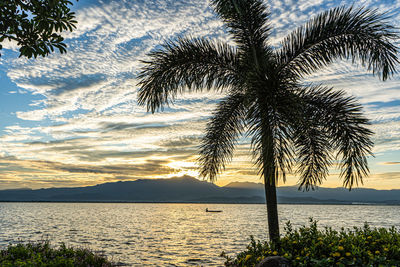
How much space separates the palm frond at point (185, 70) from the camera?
990 centimetres

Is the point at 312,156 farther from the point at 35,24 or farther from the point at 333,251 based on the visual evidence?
the point at 35,24

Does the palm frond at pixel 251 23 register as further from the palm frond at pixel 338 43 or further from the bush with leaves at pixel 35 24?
the bush with leaves at pixel 35 24

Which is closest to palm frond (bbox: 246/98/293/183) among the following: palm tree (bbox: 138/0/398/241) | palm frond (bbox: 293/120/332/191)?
palm tree (bbox: 138/0/398/241)

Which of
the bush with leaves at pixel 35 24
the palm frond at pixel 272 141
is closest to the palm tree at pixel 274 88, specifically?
the palm frond at pixel 272 141

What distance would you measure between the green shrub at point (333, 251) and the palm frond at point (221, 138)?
3.45 meters

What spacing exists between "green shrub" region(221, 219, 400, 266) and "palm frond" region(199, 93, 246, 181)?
11.3 feet

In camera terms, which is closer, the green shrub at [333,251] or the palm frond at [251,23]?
the green shrub at [333,251]

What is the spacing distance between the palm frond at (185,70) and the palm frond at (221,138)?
105 cm

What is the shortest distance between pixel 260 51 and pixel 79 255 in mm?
10165

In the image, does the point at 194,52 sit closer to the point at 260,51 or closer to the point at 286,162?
the point at 260,51

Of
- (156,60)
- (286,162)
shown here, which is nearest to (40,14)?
(156,60)

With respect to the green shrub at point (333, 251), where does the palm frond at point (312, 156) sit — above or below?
above

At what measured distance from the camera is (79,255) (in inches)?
405

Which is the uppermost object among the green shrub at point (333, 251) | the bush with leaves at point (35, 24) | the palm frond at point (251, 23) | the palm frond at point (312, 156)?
the palm frond at point (251, 23)
